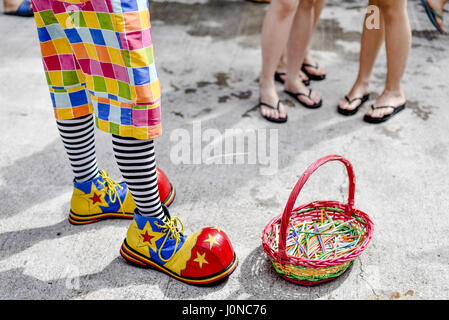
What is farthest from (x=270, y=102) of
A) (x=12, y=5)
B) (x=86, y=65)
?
(x=12, y=5)

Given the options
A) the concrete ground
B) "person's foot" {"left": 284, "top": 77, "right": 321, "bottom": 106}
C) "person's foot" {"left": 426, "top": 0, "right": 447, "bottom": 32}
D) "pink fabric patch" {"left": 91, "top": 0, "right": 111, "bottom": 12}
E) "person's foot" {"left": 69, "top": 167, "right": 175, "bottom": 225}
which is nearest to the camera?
"pink fabric patch" {"left": 91, "top": 0, "right": 111, "bottom": 12}

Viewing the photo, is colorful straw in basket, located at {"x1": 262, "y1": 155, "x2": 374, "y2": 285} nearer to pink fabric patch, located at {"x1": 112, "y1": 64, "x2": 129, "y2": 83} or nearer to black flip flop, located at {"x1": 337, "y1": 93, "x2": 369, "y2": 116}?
pink fabric patch, located at {"x1": 112, "y1": 64, "x2": 129, "y2": 83}

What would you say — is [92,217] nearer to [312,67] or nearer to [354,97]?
[354,97]

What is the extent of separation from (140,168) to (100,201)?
0.44 meters

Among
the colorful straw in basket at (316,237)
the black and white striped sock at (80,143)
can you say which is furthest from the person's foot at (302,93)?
the black and white striped sock at (80,143)

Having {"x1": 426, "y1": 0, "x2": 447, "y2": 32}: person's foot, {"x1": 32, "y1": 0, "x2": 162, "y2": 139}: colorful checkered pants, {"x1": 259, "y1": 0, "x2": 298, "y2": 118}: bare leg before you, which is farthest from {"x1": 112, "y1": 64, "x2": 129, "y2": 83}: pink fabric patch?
{"x1": 426, "y1": 0, "x2": 447, "y2": 32}: person's foot

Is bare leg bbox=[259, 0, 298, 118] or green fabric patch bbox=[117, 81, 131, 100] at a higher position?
green fabric patch bbox=[117, 81, 131, 100]

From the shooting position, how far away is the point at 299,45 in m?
2.51

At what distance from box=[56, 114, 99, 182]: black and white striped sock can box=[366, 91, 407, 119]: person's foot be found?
5.00 ft

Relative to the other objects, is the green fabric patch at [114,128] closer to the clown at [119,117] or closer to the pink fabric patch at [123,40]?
the clown at [119,117]

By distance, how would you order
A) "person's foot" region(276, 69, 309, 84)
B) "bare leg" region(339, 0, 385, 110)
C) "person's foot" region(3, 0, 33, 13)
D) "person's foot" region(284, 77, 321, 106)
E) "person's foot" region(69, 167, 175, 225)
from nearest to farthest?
"person's foot" region(69, 167, 175, 225) → "bare leg" region(339, 0, 385, 110) → "person's foot" region(284, 77, 321, 106) → "person's foot" region(276, 69, 309, 84) → "person's foot" region(3, 0, 33, 13)

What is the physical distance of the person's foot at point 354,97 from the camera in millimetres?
2496

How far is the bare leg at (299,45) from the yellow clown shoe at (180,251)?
134cm

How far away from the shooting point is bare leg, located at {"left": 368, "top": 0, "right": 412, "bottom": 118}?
2.21 metres
